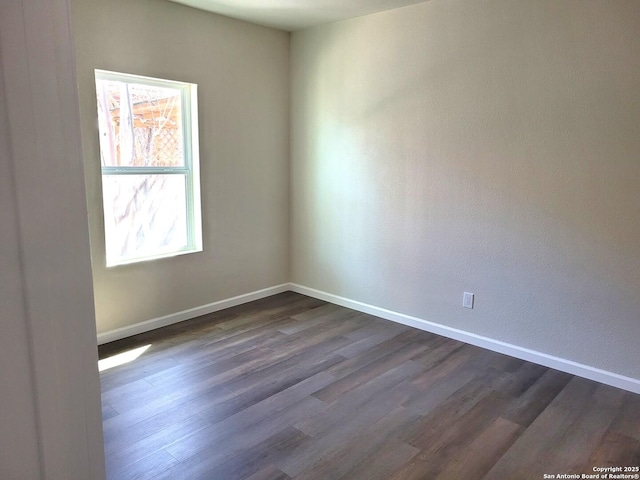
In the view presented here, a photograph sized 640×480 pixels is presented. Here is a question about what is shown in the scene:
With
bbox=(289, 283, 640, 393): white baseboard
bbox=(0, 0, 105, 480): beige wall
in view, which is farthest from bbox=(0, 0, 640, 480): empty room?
bbox=(0, 0, 105, 480): beige wall

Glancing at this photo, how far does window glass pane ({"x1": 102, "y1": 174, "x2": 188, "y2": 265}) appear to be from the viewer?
136 inches

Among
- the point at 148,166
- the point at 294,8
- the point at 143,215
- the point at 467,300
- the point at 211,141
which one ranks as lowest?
the point at 467,300

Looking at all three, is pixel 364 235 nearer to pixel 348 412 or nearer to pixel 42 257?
pixel 348 412

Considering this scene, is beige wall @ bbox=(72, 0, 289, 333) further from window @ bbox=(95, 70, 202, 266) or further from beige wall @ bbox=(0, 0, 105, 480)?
beige wall @ bbox=(0, 0, 105, 480)

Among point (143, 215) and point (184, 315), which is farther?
point (184, 315)

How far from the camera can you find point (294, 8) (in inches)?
142

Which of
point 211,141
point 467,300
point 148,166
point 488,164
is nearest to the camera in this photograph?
point 488,164

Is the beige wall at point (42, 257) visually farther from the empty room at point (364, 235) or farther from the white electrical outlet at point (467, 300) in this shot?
the white electrical outlet at point (467, 300)

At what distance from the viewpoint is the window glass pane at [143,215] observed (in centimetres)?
346

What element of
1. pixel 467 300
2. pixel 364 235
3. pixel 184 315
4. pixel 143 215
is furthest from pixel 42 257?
pixel 364 235

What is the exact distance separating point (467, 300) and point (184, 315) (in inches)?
92.2

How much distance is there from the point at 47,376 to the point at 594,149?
120 inches

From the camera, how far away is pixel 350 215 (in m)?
4.18

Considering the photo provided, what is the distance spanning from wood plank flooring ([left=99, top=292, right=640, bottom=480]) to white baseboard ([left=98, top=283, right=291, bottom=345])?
0.08 meters
